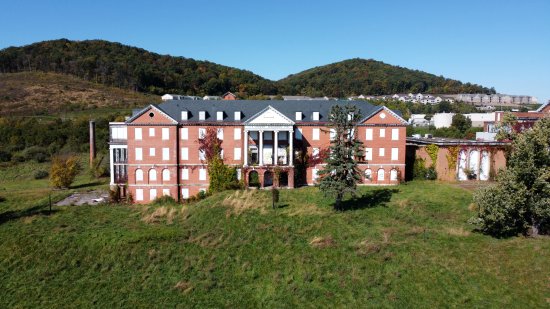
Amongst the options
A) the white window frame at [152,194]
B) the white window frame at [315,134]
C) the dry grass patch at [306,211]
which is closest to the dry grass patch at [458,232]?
the dry grass patch at [306,211]

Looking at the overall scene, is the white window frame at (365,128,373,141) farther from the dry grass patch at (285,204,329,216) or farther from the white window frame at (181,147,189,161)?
the white window frame at (181,147,189,161)

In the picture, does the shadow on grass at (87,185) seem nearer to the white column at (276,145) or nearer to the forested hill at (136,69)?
the white column at (276,145)

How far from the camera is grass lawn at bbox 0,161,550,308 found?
2361 cm

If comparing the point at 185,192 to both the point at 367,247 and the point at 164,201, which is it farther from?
the point at 367,247

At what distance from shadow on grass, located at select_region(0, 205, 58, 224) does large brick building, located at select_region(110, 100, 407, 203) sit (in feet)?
26.8

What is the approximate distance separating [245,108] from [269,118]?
511 centimetres

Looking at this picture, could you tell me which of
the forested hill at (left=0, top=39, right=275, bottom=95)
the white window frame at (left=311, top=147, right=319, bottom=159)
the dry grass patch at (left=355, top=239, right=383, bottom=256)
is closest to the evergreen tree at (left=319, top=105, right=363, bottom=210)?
the dry grass patch at (left=355, top=239, right=383, bottom=256)

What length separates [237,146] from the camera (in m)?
Answer: 48.0

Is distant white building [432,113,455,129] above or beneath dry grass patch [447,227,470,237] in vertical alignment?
above

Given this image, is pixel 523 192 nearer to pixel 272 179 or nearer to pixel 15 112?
pixel 272 179

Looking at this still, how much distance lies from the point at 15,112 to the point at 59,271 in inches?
3832

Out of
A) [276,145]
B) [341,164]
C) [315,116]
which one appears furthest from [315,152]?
[341,164]

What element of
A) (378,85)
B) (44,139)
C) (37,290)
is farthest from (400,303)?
(378,85)

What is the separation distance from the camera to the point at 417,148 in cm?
4906
